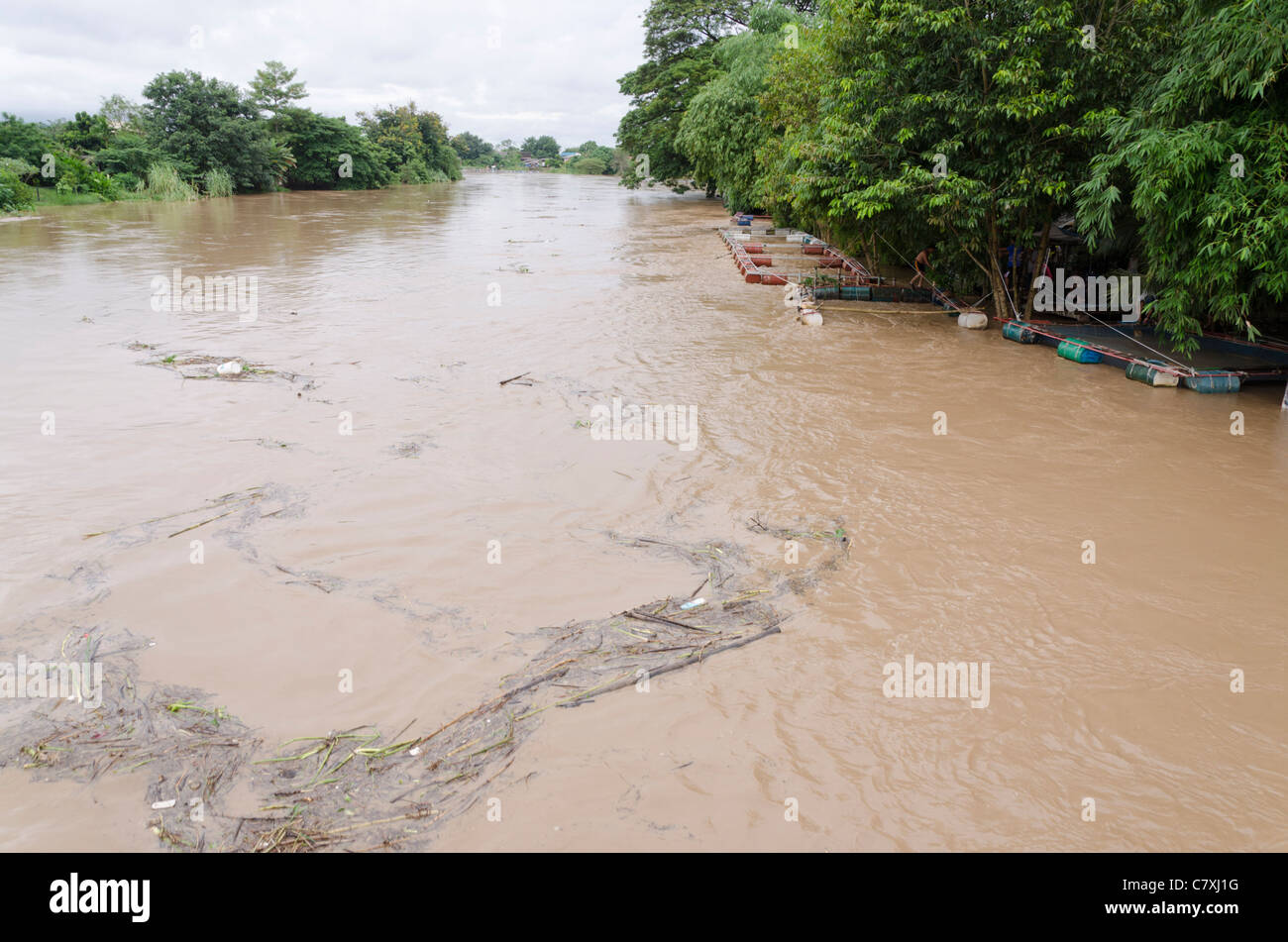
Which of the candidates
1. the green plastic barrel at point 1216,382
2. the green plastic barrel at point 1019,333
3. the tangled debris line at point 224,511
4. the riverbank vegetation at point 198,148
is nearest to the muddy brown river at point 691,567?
the tangled debris line at point 224,511

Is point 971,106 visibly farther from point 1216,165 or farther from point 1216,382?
point 1216,382

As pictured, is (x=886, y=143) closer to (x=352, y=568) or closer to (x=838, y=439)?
(x=838, y=439)

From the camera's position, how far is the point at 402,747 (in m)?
3.51

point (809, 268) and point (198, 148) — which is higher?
point (198, 148)

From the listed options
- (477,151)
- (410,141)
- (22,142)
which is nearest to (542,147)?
(477,151)

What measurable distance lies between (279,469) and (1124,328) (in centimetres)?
1095

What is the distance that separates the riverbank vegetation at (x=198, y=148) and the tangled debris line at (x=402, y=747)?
28.1m

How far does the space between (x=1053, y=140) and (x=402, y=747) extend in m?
11.1

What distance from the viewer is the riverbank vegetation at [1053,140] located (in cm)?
762

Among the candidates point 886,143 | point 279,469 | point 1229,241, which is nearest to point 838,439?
point 1229,241

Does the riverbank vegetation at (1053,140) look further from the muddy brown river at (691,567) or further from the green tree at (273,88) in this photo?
the green tree at (273,88)

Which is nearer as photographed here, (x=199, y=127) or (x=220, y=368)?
(x=220, y=368)
